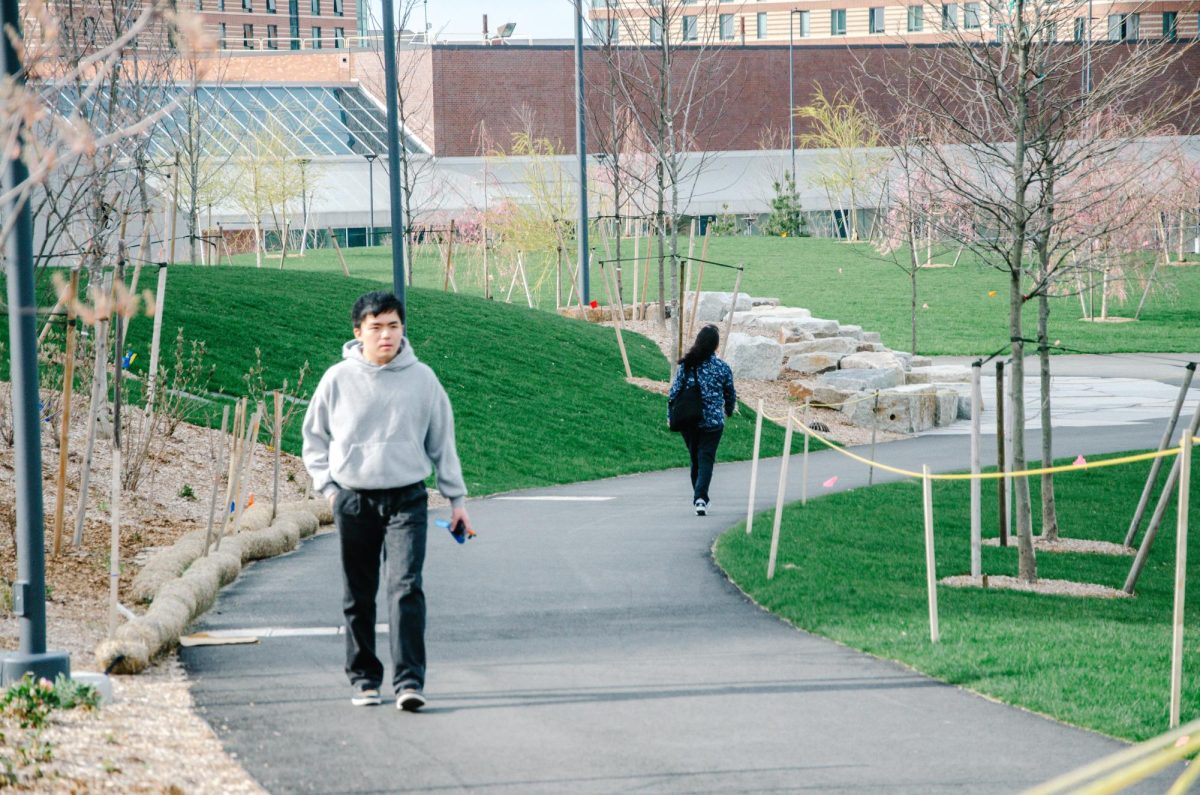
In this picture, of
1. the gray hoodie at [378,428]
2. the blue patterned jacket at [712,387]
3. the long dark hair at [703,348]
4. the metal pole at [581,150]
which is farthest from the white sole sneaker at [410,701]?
the metal pole at [581,150]

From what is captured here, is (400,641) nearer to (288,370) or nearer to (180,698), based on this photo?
(180,698)

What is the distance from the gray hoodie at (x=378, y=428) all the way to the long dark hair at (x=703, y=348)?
6910 millimetres

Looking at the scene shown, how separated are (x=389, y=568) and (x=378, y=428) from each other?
24.2 inches

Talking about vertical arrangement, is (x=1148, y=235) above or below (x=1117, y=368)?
above

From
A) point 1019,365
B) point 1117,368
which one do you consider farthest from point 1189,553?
point 1117,368

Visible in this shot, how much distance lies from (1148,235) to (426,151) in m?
31.5

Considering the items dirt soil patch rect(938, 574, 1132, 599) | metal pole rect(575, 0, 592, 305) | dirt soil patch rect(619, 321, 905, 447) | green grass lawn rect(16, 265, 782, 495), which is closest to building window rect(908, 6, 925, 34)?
dirt soil patch rect(938, 574, 1132, 599)

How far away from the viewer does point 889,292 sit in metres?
43.9

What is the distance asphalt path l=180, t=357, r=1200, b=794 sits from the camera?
5543 millimetres

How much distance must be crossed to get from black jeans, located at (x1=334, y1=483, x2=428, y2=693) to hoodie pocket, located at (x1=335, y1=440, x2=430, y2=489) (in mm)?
62

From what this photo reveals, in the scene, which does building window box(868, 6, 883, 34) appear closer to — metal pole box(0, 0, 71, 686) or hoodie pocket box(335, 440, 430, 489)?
hoodie pocket box(335, 440, 430, 489)

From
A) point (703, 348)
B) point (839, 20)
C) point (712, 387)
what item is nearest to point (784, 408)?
point (712, 387)

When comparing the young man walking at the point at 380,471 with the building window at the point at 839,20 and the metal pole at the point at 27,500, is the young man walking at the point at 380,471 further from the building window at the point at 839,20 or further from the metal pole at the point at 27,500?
the building window at the point at 839,20

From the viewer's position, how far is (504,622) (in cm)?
871
